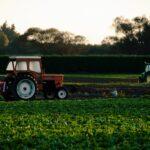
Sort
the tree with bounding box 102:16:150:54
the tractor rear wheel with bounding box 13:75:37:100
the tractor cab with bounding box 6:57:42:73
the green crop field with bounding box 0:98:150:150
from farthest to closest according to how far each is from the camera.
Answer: the tree with bounding box 102:16:150:54, the tractor cab with bounding box 6:57:42:73, the tractor rear wheel with bounding box 13:75:37:100, the green crop field with bounding box 0:98:150:150

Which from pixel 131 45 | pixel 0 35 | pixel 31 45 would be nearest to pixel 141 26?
pixel 131 45

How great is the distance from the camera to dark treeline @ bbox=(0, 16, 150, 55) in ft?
319

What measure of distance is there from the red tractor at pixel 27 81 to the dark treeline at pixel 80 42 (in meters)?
64.3

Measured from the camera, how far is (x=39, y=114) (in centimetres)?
2027

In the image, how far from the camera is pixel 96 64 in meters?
70.6

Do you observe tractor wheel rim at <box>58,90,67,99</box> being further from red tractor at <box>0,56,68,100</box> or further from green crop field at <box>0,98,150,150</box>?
green crop field at <box>0,98,150,150</box>

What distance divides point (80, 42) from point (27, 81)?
260ft

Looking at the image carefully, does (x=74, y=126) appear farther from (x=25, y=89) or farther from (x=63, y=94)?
(x=63, y=94)

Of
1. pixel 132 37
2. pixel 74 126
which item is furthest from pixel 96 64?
pixel 74 126

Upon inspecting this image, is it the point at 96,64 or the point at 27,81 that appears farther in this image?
the point at 96,64

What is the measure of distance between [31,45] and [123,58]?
32.1 m

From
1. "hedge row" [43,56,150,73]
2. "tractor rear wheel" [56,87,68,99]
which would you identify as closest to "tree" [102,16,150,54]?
A: "hedge row" [43,56,150,73]

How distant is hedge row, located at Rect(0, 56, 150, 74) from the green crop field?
44417 millimetres

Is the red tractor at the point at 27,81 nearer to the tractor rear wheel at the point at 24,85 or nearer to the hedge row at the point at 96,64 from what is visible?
the tractor rear wheel at the point at 24,85
